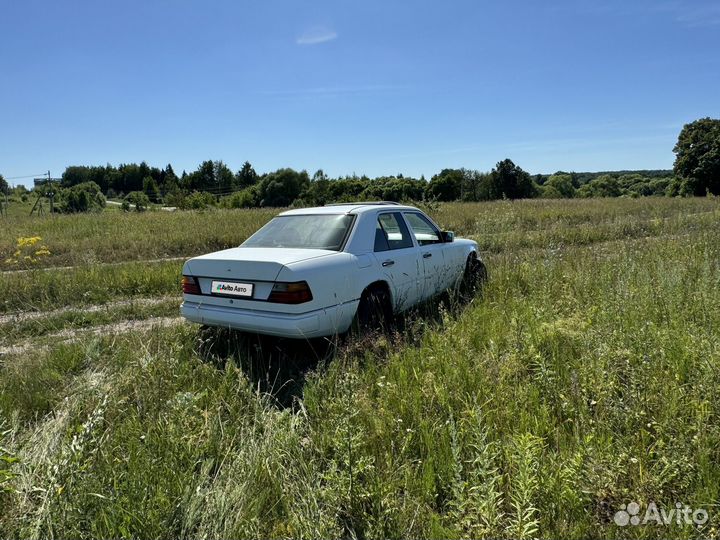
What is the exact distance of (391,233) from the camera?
5.54 meters

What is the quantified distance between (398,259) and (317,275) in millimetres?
1495

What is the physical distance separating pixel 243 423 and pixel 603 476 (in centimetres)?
227

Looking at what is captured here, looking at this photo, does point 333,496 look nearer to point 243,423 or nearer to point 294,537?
point 294,537

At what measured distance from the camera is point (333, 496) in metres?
2.29

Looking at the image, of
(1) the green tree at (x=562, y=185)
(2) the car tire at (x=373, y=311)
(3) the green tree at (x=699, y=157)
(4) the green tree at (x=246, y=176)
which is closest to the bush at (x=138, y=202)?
(4) the green tree at (x=246, y=176)

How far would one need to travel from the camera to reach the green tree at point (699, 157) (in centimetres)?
5753

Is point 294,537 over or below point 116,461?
below

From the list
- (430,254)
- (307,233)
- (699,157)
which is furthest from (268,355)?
(699,157)

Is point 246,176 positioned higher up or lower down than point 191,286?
higher up

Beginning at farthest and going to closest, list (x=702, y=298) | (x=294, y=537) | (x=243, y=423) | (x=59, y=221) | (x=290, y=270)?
(x=59, y=221) → (x=702, y=298) → (x=290, y=270) → (x=243, y=423) → (x=294, y=537)

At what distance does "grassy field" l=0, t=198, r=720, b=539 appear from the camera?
216 centimetres

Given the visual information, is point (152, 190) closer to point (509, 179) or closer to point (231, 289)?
point (509, 179)

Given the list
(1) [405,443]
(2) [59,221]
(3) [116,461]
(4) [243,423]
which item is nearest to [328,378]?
(4) [243,423]

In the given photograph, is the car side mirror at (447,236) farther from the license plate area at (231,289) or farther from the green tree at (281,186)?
the green tree at (281,186)
